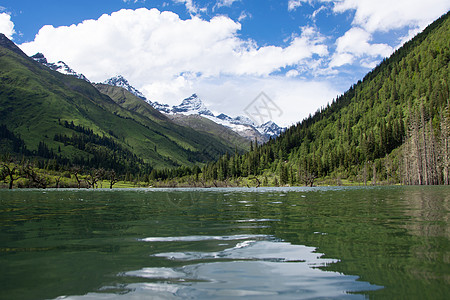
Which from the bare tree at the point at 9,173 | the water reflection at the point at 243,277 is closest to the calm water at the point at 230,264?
the water reflection at the point at 243,277

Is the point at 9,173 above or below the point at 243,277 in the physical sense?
above

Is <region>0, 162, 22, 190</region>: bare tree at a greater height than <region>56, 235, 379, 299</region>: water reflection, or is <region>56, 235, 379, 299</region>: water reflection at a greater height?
<region>0, 162, 22, 190</region>: bare tree

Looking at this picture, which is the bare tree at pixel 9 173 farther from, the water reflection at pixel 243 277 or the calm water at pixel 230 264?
the water reflection at pixel 243 277

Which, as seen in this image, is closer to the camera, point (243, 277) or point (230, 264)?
point (243, 277)

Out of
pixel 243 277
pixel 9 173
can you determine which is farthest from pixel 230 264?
pixel 9 173

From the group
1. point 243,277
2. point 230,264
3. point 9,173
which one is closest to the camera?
point 243,277

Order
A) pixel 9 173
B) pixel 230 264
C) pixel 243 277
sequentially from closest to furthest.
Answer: pixel 243 277 < pixel 230 264 < pixel 9 173

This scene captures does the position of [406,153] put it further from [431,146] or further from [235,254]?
[235,254]

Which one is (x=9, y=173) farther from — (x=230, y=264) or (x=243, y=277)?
(x=243, y=277)

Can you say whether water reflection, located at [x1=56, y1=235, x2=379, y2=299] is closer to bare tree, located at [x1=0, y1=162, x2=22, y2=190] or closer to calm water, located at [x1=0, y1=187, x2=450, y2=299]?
calm water, located at [x1=0, y1=187, x2=450, y2=299]

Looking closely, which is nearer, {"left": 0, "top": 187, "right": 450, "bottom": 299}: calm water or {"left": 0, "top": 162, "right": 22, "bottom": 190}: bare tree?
{"left": 0, "top": 187, "right": 450, "bottom": 299}: calm water

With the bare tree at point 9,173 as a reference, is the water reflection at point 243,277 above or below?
below

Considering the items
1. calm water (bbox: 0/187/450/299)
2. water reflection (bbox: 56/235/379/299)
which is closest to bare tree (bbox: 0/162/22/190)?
calm water (bbox: 0/187/450/299)

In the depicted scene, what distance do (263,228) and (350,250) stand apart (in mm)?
6854
